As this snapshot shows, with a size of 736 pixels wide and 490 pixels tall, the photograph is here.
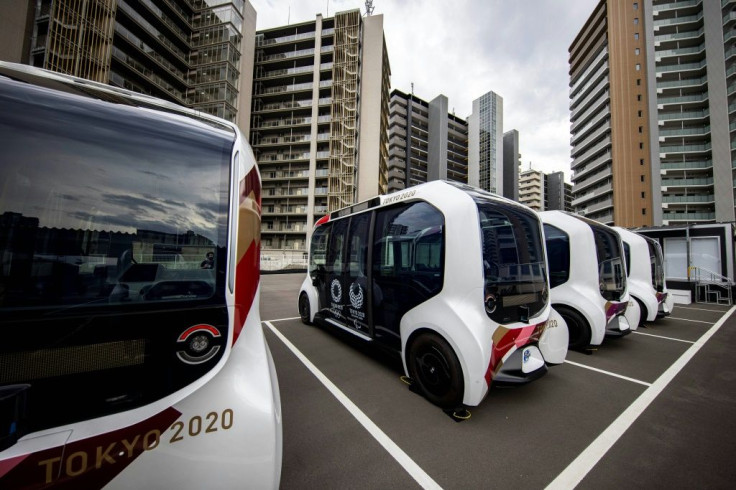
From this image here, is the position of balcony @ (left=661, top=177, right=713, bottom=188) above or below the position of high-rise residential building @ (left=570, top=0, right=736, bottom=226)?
below

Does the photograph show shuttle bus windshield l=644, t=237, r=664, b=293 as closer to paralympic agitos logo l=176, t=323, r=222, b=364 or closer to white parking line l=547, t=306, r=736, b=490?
white parking line l=547, t=306, r=736, b=490

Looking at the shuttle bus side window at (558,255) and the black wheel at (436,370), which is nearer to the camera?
the black wheel at (436,370)

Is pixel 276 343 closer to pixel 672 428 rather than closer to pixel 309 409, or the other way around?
pixel 309 409

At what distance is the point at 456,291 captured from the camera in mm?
2660

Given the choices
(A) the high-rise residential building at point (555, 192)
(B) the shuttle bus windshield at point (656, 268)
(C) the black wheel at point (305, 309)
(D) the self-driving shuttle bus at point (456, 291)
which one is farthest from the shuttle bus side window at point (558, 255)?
(A) the high-rise residential building at point (555, 192)

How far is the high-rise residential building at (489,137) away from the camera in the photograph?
6266cm

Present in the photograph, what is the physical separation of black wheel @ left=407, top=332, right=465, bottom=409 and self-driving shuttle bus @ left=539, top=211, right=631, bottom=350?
3366mm

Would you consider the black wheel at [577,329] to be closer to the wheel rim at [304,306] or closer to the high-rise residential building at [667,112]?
the wheel rim at [304,306]

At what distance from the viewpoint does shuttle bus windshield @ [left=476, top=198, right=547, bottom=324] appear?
271cm

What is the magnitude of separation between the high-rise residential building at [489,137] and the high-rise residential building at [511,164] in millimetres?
8847

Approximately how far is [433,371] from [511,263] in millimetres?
1485

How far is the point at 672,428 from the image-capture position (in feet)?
8.32

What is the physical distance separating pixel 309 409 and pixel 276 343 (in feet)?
7.28

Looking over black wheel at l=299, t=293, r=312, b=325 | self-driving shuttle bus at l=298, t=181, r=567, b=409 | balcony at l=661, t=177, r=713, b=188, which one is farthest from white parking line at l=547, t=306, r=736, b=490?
balcony at l=661, t=177, r=713, b=188
